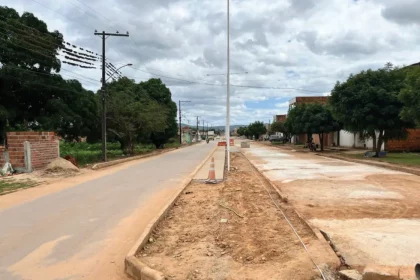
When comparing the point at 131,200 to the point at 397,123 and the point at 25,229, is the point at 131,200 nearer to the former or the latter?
the point at 25,229

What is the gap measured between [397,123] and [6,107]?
29.7 meters

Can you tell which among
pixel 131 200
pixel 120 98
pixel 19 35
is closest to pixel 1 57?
pixel 19 35

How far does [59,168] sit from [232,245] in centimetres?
→ 1437

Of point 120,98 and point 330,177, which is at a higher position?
point 120,98

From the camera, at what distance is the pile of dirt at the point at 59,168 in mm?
18172

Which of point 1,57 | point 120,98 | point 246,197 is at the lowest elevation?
point 246,197

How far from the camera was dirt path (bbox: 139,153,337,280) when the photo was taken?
5118mm

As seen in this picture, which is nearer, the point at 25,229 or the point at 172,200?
the point at 25,229

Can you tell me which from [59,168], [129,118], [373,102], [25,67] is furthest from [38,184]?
[373,102]

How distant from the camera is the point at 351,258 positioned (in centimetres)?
556

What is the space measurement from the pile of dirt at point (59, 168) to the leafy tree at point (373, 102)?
61.8 ft

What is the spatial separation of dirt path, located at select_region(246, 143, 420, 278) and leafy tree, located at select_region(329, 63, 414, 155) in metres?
11.0

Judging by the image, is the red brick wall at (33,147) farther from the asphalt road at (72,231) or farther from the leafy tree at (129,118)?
the leafy tree at (129,118)

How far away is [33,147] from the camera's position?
60.8 ft
